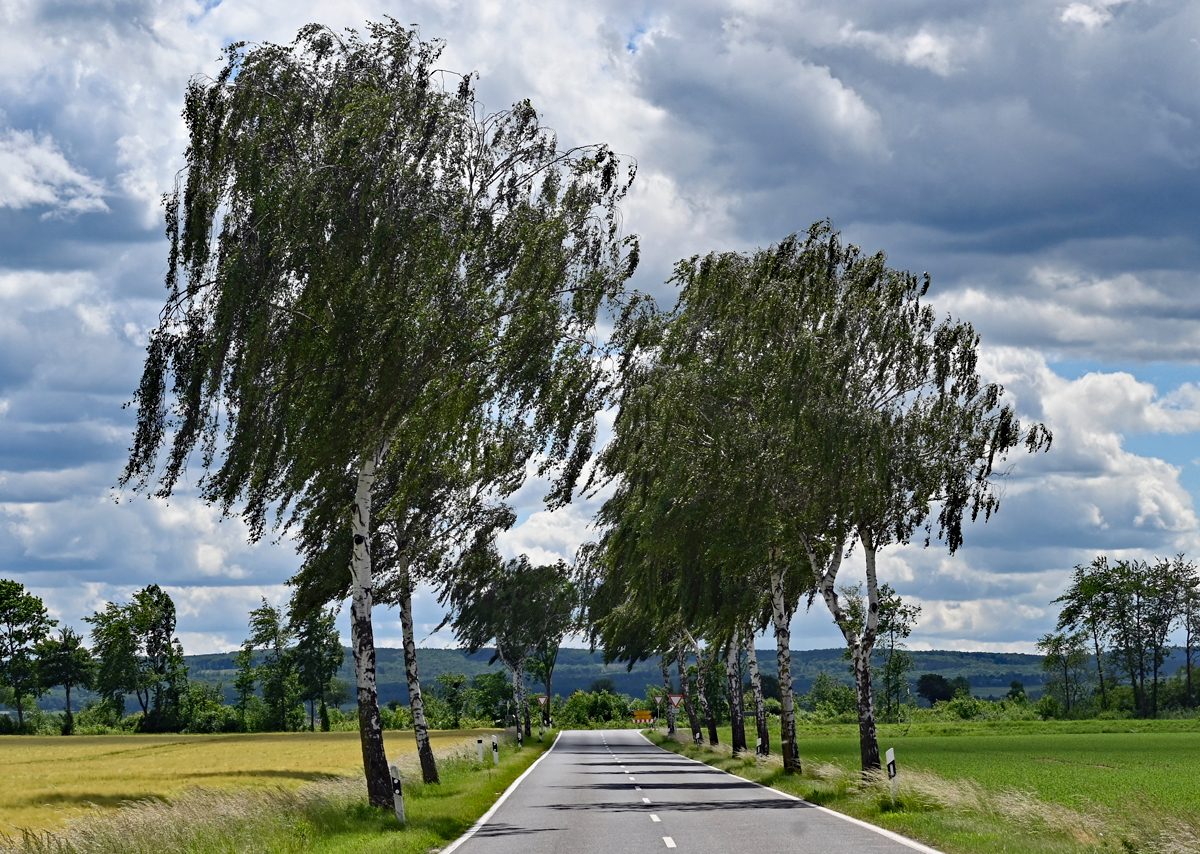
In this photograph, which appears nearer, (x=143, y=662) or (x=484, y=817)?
(x=484, y=817)

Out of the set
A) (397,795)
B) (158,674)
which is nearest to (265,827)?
(397,795)

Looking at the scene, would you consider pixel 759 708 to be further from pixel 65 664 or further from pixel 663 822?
pixel 65 664

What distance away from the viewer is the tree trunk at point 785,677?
34906 millimetres

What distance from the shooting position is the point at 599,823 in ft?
72.9

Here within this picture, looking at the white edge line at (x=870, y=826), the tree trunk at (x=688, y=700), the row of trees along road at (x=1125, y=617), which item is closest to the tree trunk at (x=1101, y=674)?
the row of trees along road at (x=1125, y=617)

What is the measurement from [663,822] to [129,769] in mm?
Answer: 38448

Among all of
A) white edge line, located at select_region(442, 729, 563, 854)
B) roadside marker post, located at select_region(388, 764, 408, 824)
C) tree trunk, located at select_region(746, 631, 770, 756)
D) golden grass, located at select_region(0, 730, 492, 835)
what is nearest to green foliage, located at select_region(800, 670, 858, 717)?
golden grass, located at select_region(0, 730, 492, 835)

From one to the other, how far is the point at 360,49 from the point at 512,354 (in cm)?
659

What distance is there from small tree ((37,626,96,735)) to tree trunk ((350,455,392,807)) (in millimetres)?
105770

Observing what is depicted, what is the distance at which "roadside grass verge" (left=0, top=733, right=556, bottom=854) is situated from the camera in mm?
16875

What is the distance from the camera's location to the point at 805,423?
3016 cm

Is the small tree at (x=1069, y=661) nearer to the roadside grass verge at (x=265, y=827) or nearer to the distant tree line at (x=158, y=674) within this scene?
the distant tree line at (x=158, y=674)

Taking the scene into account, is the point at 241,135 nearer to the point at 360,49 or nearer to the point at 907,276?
the point at 360,49

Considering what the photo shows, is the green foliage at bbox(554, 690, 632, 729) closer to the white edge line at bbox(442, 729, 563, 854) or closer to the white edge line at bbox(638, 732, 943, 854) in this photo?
the white edge line at bbox(442, 729, 563, 854)
